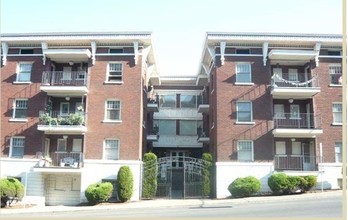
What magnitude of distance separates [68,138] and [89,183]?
3879 mm

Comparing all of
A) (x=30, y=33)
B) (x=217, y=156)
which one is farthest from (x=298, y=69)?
(x=30, y=33)

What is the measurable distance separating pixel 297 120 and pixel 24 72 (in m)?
20.0

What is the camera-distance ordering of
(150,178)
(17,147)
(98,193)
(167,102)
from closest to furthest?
(98,193), (150,178), (17,147), (167,102)

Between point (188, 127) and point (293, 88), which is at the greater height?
point (293, 88)

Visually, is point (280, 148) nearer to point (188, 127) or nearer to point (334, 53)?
point (334, 53)

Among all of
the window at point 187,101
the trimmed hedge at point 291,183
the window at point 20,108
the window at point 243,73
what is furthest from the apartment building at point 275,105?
the window at point 20,108

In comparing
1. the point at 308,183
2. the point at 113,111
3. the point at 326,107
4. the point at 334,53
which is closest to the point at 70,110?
the point at 113,111

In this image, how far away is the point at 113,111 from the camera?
2941cm

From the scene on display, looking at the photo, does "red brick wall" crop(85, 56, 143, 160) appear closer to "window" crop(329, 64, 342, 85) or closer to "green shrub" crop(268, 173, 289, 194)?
"green shrub" crop(268, 173, 289, 194)

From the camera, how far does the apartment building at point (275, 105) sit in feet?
92.4

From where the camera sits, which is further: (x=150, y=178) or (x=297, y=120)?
(x=297, y=120)

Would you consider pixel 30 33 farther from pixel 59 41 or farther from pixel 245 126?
pixel 245 126

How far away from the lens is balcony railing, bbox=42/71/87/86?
96.6 feet

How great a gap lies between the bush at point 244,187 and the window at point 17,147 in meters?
14.7
